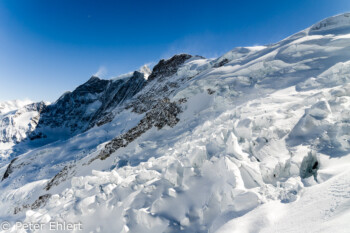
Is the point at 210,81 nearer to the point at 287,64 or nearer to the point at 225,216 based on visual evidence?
the point at 287,64

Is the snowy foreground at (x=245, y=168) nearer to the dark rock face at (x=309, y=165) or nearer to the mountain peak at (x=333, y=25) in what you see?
the dark rock face at (x=309, y=165)

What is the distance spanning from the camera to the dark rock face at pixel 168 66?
146ft

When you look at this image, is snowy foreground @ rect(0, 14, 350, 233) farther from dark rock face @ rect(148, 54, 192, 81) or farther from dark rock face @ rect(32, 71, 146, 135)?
dark rock face @ rect(32, 71, 146, 135)

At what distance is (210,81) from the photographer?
61.3 ft

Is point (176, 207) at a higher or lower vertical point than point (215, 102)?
lower

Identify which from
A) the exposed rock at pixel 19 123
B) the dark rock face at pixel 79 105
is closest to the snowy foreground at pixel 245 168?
the dark rock face at pixel 79 105

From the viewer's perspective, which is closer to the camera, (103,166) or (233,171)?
(233,171)

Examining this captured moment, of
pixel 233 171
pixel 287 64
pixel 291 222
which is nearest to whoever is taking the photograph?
pixel 291 222

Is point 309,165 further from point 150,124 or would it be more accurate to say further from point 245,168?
point 150,124

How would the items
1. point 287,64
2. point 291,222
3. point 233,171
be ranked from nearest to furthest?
point 291,222 < point 233,171 < point 287,64

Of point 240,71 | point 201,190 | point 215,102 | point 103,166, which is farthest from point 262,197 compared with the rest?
point 240,71

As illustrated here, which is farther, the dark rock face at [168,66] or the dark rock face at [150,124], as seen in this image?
the dark rock face at [168,66]

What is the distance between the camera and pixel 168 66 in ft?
156

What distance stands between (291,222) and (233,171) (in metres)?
1.79
